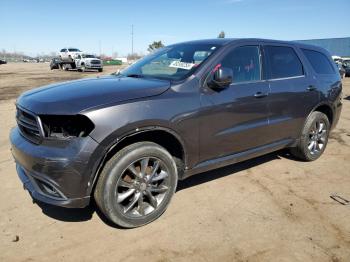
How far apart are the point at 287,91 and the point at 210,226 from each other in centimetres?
222

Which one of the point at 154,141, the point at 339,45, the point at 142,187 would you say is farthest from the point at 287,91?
the point at 339,45

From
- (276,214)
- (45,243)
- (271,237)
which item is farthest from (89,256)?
(276,214)

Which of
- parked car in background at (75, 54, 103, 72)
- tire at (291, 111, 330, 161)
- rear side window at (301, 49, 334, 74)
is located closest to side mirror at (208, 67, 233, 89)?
tire at (291, 111, 330, 161)

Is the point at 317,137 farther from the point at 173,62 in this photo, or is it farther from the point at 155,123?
the point at 155,123

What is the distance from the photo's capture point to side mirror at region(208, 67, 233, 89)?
11.5 feet

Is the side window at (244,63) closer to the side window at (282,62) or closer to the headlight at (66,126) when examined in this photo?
the side window at (282,62)

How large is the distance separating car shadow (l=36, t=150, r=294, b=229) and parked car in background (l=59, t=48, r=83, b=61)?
106 ft

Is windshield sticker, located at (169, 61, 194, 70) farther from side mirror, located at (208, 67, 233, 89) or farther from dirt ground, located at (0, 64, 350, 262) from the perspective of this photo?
dirt ground, located at (0, 64, 350, 262)

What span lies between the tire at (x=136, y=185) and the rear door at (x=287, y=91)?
5.82 ft

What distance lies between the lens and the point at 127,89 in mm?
3219

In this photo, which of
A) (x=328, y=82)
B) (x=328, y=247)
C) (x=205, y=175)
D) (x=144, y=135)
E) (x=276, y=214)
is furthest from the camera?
(x=328, y=82)

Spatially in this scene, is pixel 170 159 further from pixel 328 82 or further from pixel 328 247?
pixel 328 82

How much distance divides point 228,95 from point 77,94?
5.41 ft

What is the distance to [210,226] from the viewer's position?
3.39 metres
